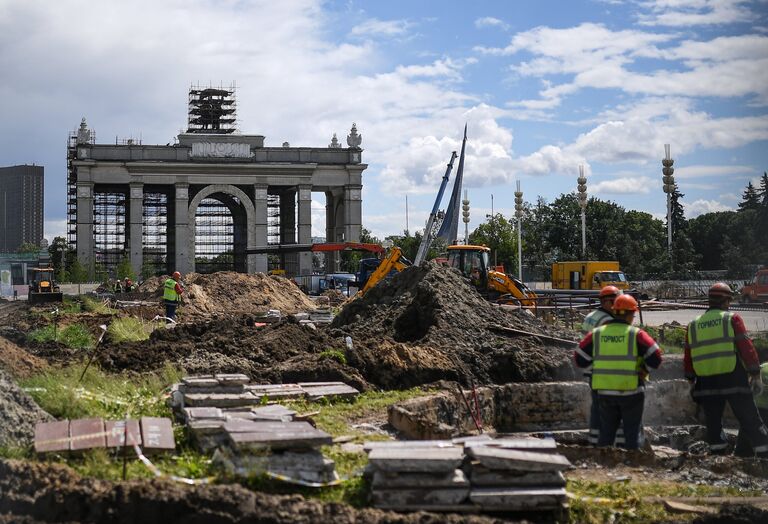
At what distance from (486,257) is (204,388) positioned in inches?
810

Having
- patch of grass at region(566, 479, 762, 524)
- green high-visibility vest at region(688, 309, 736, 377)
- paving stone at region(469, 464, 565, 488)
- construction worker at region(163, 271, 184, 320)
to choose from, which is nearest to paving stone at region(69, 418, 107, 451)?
paving stone at region(469, 464, 565, 488)

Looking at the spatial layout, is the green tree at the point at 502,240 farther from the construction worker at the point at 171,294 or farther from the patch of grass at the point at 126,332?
the patch of grass at the point at 126,332

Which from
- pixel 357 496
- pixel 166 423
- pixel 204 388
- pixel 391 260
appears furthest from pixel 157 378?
pixel 391 260

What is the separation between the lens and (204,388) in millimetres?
9102

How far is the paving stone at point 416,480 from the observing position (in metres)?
6.33

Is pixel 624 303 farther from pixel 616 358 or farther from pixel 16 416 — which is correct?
pixel 16 416

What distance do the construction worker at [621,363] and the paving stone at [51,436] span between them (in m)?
4.80

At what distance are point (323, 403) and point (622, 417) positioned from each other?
157 inches

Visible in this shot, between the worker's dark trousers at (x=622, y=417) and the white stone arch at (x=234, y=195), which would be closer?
the worker's dark trousers at (x=622, y=417)

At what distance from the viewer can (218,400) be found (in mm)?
8727

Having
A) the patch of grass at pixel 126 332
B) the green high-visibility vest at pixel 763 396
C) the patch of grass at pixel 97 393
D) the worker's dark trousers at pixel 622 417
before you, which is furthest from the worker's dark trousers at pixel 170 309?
the worker's dark trousers at pixel 622 417

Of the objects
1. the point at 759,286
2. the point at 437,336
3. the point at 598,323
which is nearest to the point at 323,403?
the point at 598,323

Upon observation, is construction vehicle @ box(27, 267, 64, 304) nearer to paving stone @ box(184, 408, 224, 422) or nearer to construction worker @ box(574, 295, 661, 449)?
paving stone @ box(184, 408, 224, 422)

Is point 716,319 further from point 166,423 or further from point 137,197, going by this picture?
point 137,197
